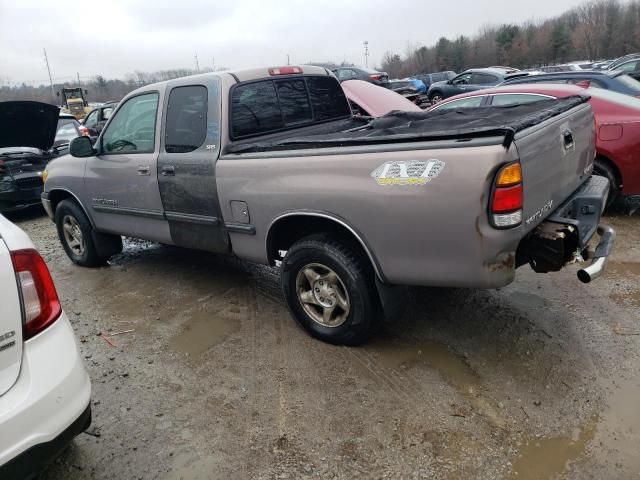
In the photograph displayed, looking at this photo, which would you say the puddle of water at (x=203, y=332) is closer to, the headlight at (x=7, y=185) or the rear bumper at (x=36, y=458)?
the rear bumper at (x=36, y=458)

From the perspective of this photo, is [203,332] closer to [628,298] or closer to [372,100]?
[628,298]

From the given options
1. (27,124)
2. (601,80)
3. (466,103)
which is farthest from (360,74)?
(27,124)

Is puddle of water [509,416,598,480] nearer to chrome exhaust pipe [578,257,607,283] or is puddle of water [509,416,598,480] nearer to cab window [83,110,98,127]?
chrome exhaust pipe [578,257,607,283]

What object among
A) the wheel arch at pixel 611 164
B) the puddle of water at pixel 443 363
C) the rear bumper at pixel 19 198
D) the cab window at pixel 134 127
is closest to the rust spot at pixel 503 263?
the puddle of water at pixel 443 363

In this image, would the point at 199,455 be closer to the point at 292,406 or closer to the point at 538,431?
the point at 292,406

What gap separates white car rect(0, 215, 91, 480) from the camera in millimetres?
1793

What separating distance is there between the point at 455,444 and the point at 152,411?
1745mm

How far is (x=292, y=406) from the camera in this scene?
286 cm

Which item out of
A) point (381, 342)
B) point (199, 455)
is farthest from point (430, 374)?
point (199, 455)

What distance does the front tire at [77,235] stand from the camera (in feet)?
17.3

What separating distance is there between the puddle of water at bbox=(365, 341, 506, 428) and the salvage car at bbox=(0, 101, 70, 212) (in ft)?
18.6

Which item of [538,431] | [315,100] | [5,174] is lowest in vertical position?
[538,431]

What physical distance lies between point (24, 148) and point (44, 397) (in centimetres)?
764

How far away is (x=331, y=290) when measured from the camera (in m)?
3.35
